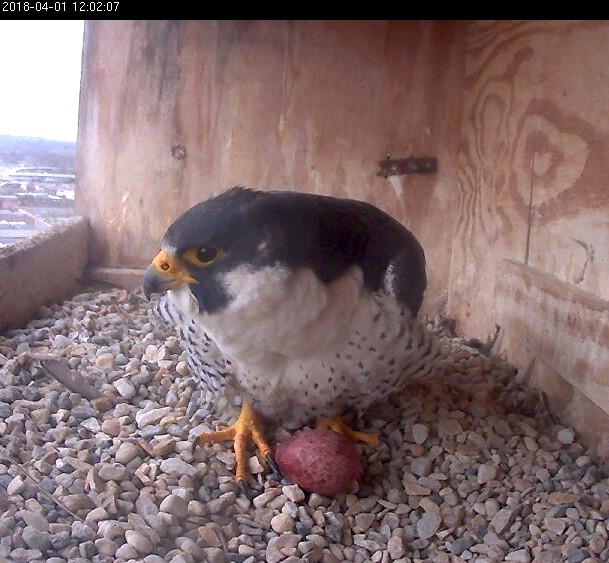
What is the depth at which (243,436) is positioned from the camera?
2000 millimetres

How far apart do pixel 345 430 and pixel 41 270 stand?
139 centimetres

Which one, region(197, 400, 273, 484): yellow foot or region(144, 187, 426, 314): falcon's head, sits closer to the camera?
region(144, 187, 426, 314): falcon's head

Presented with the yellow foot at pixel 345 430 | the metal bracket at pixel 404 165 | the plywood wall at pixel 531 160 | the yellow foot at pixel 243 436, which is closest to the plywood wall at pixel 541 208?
the plywood wall at pixel 531 160

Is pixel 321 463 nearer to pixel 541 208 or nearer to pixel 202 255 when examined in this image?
pixel 202 255

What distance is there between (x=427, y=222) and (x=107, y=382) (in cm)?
150

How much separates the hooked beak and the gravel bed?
444mm

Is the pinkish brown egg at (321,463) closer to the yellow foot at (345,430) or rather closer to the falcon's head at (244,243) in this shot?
the yellow foot at (345,430)

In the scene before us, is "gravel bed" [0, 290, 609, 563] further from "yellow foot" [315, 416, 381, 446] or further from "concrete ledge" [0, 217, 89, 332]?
"concrete ledge" [0, 217, 89, 332]

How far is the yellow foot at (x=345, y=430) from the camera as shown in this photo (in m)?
2.07

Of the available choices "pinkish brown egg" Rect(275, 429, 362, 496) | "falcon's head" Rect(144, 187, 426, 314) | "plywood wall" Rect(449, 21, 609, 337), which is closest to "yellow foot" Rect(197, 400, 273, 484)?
"pinkish brown egg" Rect(275, 429, 362, 496)

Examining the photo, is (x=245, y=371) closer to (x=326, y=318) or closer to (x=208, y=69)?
(x=326, y=318)

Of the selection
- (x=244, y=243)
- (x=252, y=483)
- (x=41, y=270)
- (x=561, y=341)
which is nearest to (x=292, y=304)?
(x=244, y=243)

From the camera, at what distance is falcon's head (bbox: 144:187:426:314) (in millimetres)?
1620

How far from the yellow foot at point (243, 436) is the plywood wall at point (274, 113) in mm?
1204
